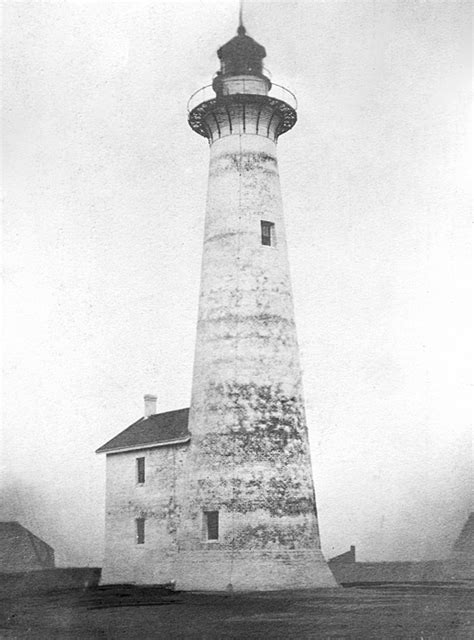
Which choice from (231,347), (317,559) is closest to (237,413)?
(231,347)

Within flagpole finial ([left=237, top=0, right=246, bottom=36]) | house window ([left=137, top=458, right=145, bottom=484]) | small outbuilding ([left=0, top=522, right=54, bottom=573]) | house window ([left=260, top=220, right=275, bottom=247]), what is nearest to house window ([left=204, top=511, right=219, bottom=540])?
house window ([left=137, top=458, right=145, bottom=484])

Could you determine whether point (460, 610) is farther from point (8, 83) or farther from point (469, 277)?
point (8, 83)

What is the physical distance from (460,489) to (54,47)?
19.5 m

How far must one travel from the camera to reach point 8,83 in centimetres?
2028

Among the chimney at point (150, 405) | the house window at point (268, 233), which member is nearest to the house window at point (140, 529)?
the chimney at point (150, 405)

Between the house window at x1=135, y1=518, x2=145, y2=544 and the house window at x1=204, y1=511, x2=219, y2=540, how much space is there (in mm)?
5126

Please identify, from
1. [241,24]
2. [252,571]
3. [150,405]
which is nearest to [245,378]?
[252,571]

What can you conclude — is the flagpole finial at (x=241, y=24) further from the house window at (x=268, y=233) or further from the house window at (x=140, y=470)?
the house window at (x=140, y=470)

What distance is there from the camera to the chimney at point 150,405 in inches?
1318

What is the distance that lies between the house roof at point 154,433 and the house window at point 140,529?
8.41 ft

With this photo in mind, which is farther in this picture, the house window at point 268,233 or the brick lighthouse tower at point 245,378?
the house window at point 268,233

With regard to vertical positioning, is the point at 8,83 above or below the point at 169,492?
above

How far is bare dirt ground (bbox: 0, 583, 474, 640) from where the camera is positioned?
49.3 feet

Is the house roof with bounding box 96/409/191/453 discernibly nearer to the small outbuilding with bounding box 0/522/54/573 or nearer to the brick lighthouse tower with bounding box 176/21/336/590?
the brick lighthouse tower with bounding box 176/21/336/590
